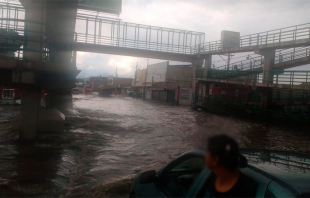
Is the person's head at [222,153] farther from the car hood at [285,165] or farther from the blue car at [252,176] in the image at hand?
the car hood at [285,165]

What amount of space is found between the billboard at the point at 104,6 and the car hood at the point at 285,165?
28870 mm

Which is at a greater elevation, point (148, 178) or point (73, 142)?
point (148, 178)

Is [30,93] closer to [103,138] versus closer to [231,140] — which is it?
[103,138]

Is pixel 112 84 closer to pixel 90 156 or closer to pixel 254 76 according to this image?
pixel 254 76

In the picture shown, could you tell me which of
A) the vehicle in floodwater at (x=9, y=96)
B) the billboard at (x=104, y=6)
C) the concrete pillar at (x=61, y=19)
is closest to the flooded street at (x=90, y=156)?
the concrete pillar at (x=61, y=19)

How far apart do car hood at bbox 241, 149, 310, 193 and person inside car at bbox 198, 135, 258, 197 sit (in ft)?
1.60

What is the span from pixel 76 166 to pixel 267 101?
19.3 metres

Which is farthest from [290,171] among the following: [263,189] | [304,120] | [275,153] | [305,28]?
[305,28]

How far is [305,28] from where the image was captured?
22062 mm

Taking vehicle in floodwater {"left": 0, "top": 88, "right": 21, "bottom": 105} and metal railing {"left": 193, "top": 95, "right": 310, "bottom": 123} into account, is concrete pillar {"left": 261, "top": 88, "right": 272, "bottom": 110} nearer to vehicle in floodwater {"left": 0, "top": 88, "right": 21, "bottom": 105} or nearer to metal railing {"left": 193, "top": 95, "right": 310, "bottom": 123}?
metal railing {"left": 193, "top": 95, "right": 310, "bottom": 123}

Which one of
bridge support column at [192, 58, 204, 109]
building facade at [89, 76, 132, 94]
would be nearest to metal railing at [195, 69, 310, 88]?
bridge support column at [192, 58, 204, 109]

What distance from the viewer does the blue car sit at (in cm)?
225

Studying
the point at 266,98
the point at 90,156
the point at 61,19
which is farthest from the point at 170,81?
the point at 90,156

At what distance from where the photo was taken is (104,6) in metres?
31.0
